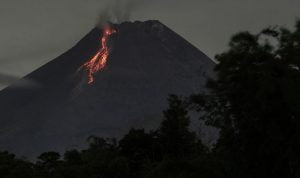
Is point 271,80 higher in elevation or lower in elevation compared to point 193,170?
higher

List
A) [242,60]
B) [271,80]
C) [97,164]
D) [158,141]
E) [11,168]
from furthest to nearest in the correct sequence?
1. [158,141]
2. [97,164]
3. [11,168]
4. [242,60]
5. [271,80]

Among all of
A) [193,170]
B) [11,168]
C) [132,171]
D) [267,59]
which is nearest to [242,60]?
[267,59]

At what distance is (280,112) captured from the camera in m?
29.9

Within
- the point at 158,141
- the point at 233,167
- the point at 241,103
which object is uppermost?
the point at 158,141

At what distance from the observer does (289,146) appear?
29547 millimetres

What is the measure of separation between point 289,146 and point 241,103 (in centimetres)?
321

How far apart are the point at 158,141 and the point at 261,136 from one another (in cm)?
3604

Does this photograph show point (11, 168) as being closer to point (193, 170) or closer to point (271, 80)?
point (193, 170)

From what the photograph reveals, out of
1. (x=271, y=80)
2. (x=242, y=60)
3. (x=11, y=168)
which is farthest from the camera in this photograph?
(x=11, y=168)

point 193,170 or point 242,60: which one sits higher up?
point 242,60

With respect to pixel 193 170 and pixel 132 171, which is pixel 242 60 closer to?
pixel 193 170

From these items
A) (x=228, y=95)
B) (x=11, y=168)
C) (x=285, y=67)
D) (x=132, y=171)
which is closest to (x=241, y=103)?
(x=228, y=95)

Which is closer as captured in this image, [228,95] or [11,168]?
[228,95]

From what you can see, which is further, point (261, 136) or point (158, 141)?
point (158, 141)
